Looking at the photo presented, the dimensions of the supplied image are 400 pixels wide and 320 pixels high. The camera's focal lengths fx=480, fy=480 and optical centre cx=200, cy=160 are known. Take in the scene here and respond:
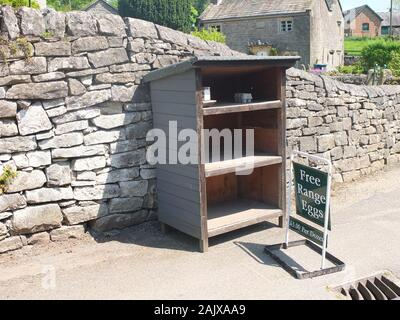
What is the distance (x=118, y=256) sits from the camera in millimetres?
6156

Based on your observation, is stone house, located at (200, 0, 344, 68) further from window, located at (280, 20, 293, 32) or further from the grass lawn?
the grass lawn

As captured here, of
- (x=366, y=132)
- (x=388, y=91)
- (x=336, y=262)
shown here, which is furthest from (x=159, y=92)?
(x=388, y=91)

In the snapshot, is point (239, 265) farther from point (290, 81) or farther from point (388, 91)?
point (388, 91)

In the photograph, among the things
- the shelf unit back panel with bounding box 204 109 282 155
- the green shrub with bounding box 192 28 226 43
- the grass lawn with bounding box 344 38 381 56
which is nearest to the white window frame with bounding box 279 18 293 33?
the green shrub with bounding box 192 28 226 43

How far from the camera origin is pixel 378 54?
24.3 m

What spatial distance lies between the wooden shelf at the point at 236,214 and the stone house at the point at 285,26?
87.1ft

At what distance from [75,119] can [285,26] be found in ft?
95.4

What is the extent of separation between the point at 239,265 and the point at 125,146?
230 cm

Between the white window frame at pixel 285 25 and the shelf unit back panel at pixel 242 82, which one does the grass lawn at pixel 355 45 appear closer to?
the white window frame at pixel 285 25

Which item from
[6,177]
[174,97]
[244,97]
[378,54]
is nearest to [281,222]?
[244,97]

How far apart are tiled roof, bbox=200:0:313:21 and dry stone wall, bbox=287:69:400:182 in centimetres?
2339

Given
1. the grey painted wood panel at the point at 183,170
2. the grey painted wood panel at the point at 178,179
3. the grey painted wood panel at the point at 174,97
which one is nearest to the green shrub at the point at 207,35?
the grey painted wood panel at the point at 174,97

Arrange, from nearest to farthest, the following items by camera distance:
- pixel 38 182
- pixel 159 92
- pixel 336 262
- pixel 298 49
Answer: pixel 336 262 < pixel 38 182 < pixel 159 92 < pixel 298 49

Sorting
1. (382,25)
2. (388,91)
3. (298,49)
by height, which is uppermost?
(382,25)
